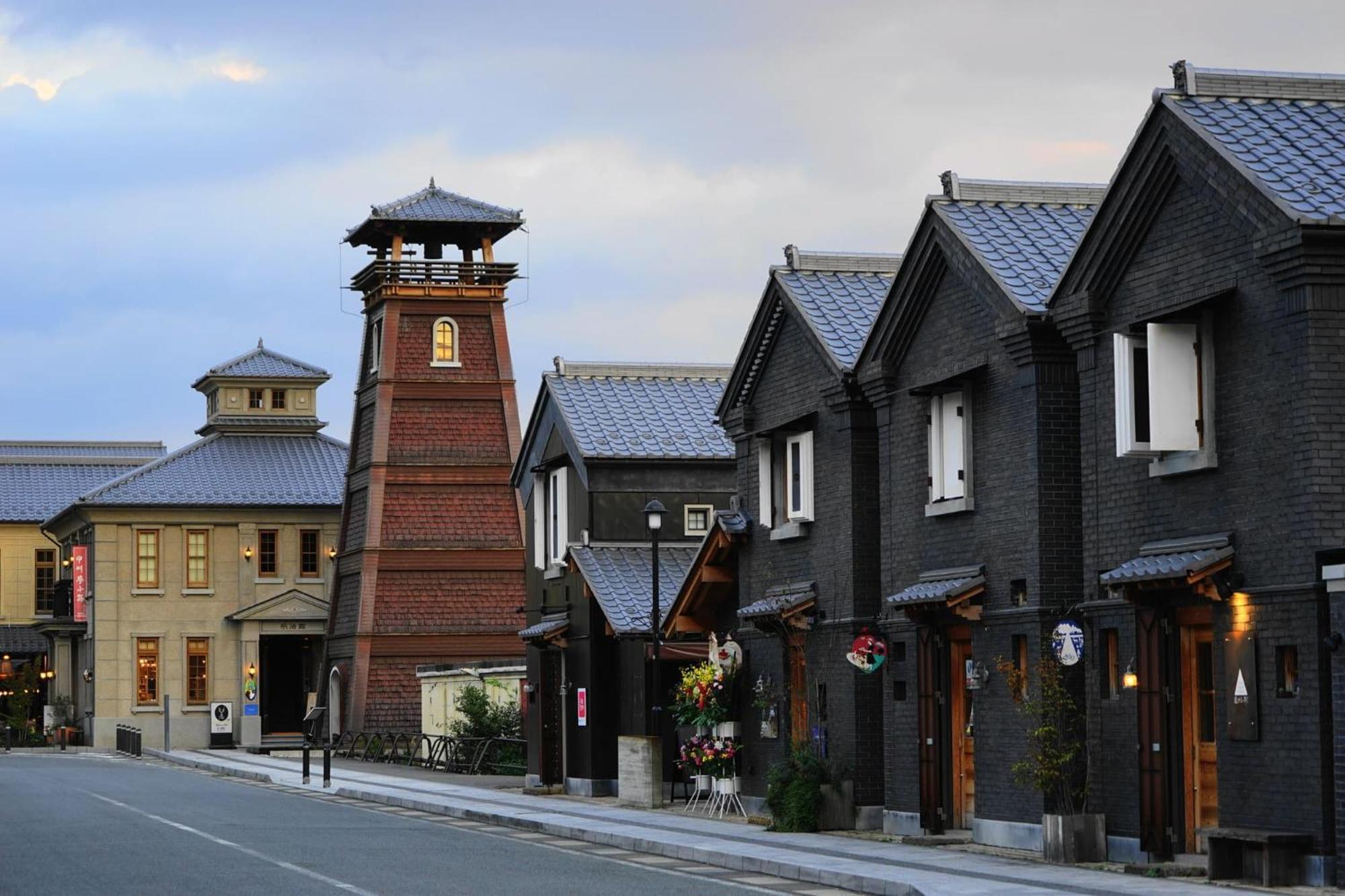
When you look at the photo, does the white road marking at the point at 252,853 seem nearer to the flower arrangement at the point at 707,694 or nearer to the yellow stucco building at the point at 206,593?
the flower arrangement at the point at 707,694

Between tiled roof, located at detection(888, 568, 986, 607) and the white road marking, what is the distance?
309 inches

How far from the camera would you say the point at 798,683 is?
30.6 meters

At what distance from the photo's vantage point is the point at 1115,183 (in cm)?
2162

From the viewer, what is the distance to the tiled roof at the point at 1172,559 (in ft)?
64.3

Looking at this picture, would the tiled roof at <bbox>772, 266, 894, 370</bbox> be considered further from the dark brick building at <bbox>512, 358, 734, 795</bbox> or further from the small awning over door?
the dark brick building at <bbox>512, 358, 734, 795</bbox>

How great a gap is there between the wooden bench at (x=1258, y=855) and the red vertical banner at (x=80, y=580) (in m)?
59.5

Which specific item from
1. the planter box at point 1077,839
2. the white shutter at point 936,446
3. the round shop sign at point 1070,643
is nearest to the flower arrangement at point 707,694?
the white shutter at point 936,446

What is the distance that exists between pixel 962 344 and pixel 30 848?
1280 cm

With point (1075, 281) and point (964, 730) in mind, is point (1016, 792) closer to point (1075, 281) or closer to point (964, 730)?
point (964, 730)

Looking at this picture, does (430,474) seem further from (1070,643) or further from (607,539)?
(1070,643)

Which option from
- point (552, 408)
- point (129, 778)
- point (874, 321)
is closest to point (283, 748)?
point (129, 778)

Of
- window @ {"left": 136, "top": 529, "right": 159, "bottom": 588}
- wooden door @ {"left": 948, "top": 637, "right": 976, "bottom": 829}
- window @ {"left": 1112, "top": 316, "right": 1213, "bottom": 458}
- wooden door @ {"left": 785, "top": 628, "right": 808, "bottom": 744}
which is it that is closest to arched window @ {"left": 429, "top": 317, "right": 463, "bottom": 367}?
window @ {"left": 136, "top": 529, "right": 159, "bottom": 588}

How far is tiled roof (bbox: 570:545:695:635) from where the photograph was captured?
35281 millimetres

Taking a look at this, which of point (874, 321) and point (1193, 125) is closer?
point (1193, 125)
